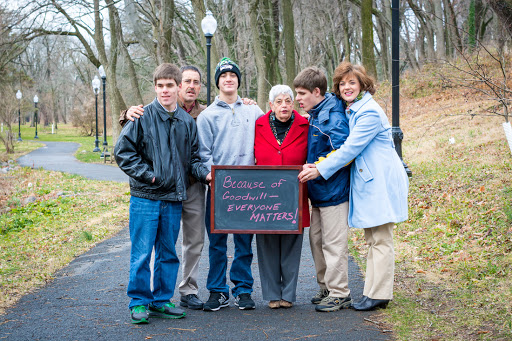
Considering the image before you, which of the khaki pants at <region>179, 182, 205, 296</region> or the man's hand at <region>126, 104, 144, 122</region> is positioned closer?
the man's hand at <region>126, 104, 144, 122</region>

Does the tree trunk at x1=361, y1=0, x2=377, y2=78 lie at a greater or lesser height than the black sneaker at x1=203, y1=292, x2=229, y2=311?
greater

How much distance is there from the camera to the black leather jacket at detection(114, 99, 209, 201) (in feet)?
15.7

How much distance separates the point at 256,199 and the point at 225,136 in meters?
0.71

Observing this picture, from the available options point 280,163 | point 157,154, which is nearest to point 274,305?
point 280,163

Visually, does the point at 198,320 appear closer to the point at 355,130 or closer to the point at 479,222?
the point at 355,130

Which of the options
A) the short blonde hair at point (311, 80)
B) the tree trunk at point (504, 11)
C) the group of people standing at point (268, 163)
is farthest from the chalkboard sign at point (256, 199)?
the tree trunk at point (504, 11)

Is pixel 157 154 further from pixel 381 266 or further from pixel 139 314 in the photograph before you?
pixel 381 266

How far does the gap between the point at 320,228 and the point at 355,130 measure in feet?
3.39

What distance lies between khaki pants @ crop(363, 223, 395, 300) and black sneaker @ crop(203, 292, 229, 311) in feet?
4.49

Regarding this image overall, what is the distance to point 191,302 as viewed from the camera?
17.2ft

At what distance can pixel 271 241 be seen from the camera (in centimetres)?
522

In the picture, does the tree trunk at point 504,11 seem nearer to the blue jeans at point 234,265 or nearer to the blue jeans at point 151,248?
the blue jeans at point 234,265

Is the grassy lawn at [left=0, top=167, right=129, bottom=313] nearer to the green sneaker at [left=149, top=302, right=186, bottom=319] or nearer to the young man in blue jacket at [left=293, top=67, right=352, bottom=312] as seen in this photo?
the green sneaker at [left=149, top=302, right=186, bottom=319]

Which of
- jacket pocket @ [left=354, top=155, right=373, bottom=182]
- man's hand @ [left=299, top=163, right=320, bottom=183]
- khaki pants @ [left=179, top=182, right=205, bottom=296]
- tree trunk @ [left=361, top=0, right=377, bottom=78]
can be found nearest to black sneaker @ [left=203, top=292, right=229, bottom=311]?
khaki pants @ [left=179, top=182, right=205, bottom=296]
